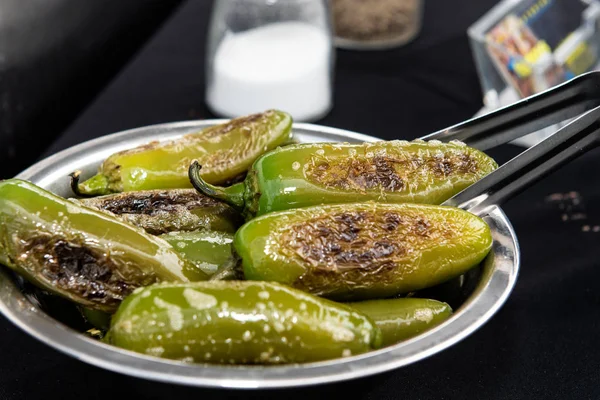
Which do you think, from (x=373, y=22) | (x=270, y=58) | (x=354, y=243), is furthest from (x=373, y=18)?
(x=354, y=243)

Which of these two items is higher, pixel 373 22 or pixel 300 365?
pixel 373 22

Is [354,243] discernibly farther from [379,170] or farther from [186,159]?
[186,159]

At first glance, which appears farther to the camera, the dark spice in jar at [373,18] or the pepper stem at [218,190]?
the dark spice in jar at [373,18]

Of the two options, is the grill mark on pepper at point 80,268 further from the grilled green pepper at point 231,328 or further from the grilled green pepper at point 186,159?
the grilled green pepper at point 186,159

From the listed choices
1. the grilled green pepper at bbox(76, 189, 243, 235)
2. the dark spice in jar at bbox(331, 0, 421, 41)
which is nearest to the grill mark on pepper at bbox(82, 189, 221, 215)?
the grilled green pepper at bbox(76, 189, 243, 235)

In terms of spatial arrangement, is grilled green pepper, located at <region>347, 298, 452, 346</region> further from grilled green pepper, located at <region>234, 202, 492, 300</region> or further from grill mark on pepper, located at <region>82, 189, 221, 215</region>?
grill mark on pepper, located at <region>82, 189, 221, 215</region>

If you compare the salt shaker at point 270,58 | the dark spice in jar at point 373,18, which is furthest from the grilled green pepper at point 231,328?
the dark spice in jar at point 373,18
